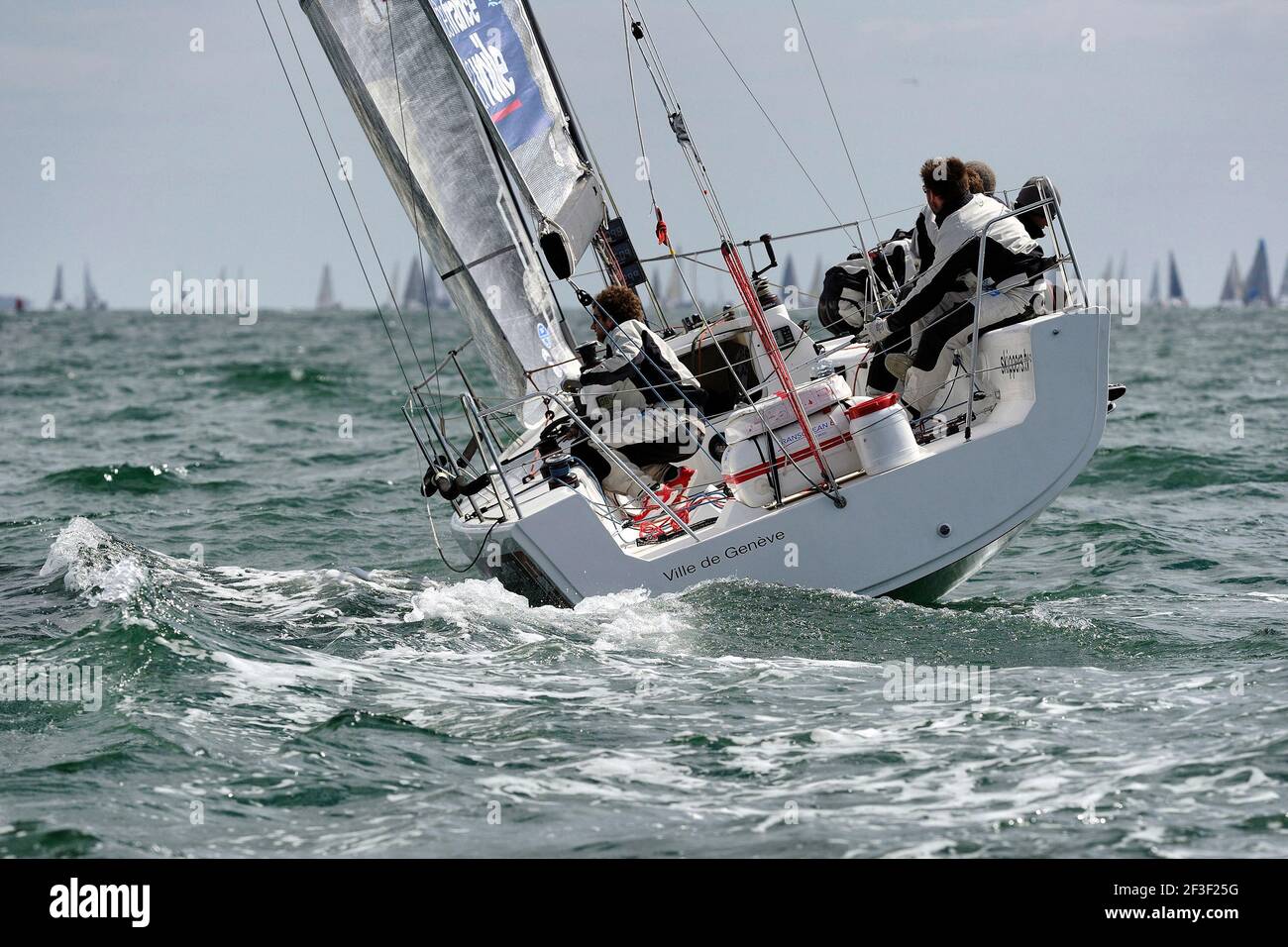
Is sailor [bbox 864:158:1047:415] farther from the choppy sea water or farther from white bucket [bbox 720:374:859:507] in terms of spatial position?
the choppy sea water

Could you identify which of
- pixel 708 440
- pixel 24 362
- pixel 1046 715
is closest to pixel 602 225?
pixel 708 440

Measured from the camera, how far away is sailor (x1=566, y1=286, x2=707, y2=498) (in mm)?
6074

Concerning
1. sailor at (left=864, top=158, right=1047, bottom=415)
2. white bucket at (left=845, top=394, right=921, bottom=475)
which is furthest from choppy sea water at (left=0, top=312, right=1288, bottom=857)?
sailor at (left=864, top=158, right=1047, bottom=415)

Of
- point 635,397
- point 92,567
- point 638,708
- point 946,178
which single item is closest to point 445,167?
point 635,397

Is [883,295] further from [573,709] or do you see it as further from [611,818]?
[611,818]

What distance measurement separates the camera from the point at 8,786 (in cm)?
378

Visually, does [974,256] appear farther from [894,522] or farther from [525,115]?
[525,115]

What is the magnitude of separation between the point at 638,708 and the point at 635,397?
1928 mm
